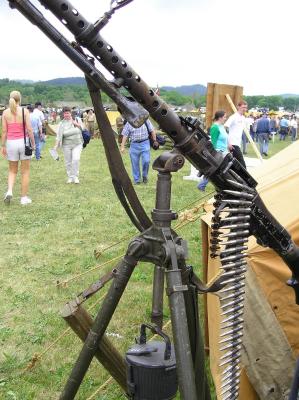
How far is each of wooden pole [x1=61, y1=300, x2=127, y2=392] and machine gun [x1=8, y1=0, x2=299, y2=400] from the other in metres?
0.19

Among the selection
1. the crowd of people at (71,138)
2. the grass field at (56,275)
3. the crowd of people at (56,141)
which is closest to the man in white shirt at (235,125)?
the crowd of people at (71,138)

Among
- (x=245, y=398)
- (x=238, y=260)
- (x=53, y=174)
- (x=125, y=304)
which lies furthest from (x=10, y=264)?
(x=53, y=174)

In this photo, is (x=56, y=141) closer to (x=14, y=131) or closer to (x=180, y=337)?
(x=14, y=131)

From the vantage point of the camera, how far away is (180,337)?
90.1 inches

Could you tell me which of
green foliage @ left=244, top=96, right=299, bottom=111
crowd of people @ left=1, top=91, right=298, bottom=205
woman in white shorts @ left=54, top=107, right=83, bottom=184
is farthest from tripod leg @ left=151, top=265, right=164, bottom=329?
green foliage @ left=244, top=96, right=299, bottom=111

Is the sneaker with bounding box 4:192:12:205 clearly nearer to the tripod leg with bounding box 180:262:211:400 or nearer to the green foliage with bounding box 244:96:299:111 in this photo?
the tripod leg with bounding box 180:262:211:400

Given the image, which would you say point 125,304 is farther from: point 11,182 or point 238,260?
point 11,182

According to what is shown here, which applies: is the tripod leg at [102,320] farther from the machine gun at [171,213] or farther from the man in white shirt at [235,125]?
the man in white shirt at [235,125]

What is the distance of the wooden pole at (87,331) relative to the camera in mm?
2801

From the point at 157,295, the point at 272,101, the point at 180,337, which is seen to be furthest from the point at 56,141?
the point at 272,101

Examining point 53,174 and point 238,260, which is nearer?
point 238,260

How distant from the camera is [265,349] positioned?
318 centimetres

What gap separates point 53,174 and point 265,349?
44.0 feet

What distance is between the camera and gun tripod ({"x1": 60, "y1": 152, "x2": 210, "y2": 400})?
7.52 ft
